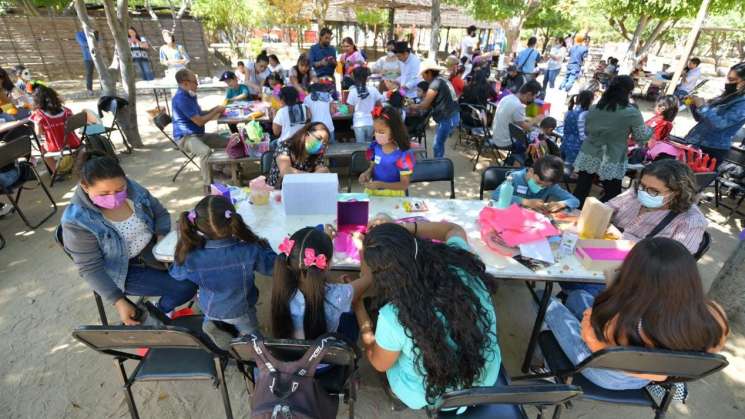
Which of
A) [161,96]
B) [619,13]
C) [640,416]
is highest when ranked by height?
[619,13]

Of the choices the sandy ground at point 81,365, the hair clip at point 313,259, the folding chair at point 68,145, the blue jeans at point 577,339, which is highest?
the hair clip at point 313,259

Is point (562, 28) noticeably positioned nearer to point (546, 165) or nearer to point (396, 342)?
point (546, 165)

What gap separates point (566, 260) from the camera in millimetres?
2467

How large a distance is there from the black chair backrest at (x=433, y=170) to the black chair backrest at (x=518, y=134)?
1815 mm

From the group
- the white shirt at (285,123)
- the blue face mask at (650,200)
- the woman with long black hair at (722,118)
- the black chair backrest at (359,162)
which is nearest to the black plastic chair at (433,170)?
the black chair backrest at (359,162)

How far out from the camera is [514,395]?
1.47 m

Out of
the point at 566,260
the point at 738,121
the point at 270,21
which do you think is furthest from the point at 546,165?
the point at 270,21

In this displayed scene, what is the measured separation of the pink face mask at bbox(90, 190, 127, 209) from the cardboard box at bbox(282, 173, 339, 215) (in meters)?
1.04

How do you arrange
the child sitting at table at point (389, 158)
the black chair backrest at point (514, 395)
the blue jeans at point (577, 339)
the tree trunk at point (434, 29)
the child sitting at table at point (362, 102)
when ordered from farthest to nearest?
the tree trunk at point (434, 29) → the child sitting at table at point (362, 102) → the child sitting at table at point (389, 158) → the blue jeans at point (577, 339) → the black chair backrest at point (514, 395)

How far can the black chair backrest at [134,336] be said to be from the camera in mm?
1618

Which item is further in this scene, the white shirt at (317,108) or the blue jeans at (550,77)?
the blue jeans at (550,77)

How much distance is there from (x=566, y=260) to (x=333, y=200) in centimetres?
167

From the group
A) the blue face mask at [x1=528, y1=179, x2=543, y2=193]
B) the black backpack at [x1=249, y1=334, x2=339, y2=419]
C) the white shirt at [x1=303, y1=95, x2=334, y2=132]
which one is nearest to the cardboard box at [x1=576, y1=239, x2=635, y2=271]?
the blue face mask at [x1=528, y1=179, x2=543, y2=193]

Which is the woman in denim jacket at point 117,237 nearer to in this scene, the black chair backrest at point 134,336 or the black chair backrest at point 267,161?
the black chair backrest at point 134,336
